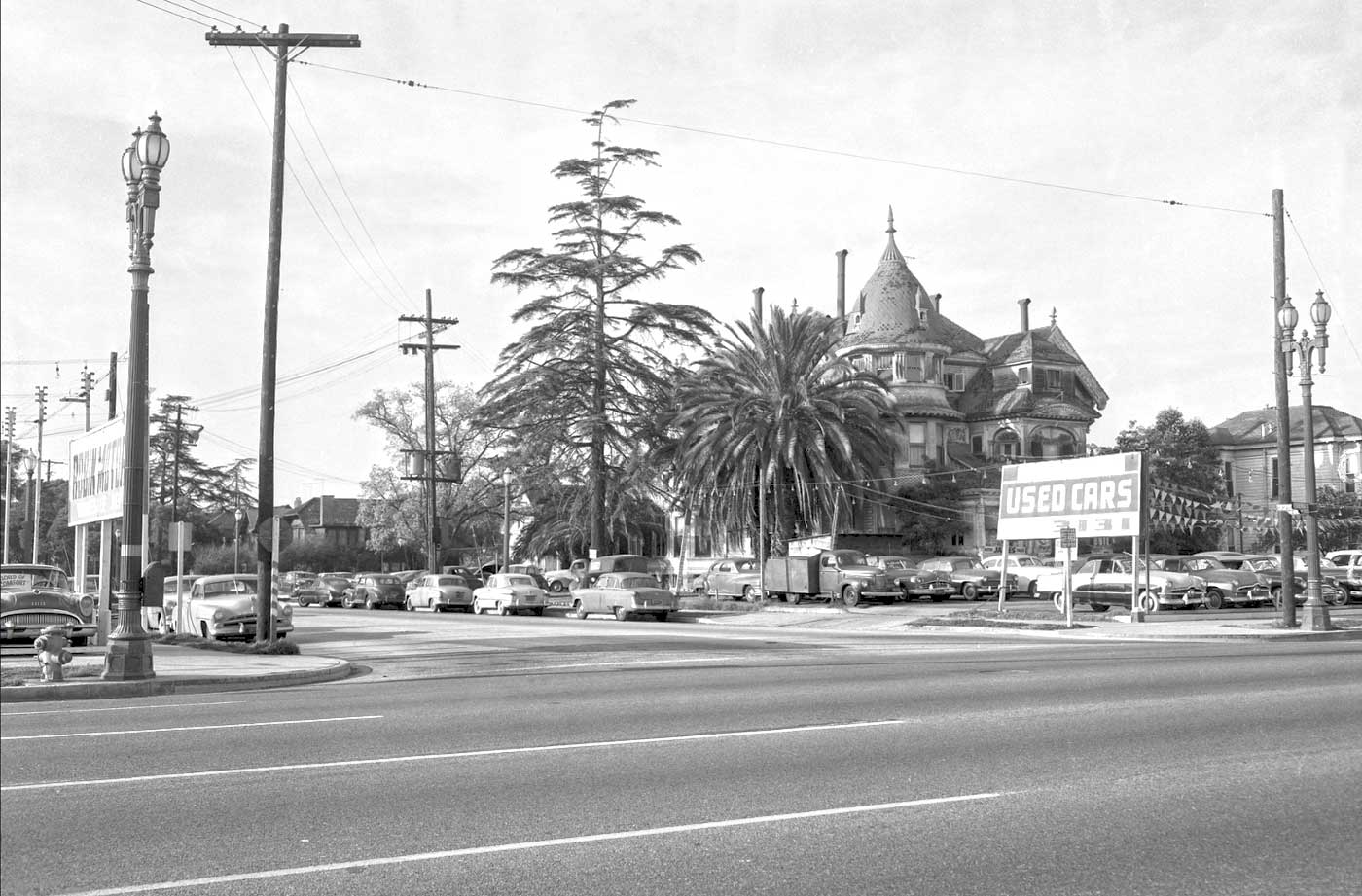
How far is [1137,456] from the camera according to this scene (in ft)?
113

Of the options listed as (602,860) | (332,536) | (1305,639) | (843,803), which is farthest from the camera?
(332,536)

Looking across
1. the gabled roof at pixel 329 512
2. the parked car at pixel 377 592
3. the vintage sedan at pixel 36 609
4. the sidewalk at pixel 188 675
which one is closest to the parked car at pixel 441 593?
the parked car at pixel 377 592

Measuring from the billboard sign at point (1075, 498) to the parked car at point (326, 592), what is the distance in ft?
106

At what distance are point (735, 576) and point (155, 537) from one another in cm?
4642

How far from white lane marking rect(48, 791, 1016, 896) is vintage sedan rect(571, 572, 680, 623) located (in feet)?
107

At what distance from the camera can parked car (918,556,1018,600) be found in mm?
45750

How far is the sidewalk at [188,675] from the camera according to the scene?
52.0 feet

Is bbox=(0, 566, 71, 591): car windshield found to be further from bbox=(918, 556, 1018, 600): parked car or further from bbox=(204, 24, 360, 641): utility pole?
bbox=(918, 556, 1018, 600): parked car

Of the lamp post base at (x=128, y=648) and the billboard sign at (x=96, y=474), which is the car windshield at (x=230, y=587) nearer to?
the billboard sign at (x=96, y=474)

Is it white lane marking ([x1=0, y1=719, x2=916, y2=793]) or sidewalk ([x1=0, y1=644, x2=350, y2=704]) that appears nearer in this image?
white lane marking ([x1=0, y1=719, x2=916, y2=793])

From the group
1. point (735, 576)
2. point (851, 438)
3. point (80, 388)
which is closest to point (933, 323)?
point (851, 438)

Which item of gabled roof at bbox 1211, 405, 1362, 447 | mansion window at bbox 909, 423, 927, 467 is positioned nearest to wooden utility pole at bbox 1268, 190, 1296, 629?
mansion window at bbox 909, 423, 927, 467

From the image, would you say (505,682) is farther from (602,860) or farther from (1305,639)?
(1305,639)

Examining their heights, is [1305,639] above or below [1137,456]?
below
